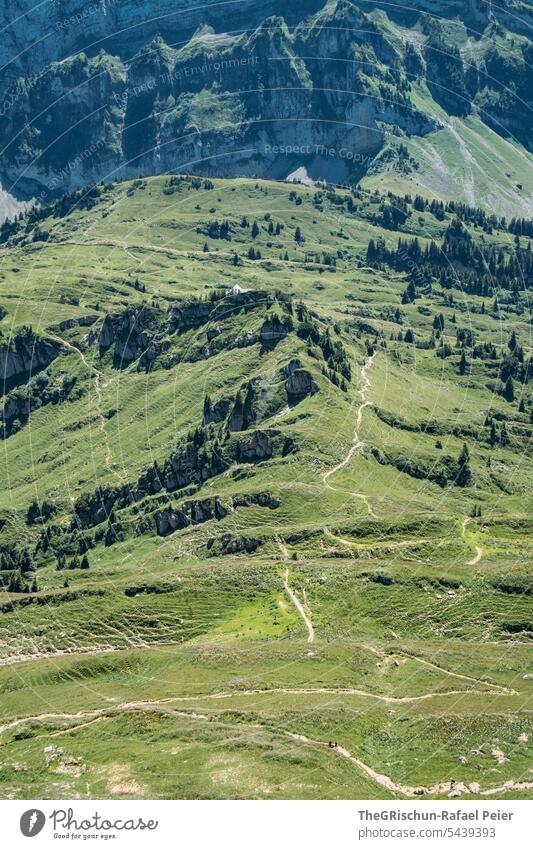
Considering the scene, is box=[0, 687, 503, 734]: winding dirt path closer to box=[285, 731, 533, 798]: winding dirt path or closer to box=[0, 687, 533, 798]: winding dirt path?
box=[0, 687, 533, 798]: winding dirt path

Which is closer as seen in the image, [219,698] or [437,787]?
[437,787]

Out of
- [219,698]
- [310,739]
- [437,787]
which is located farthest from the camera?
[219,698]

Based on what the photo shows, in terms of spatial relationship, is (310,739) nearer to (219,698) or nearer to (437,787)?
(437,787)

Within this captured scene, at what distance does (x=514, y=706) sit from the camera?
149625mm

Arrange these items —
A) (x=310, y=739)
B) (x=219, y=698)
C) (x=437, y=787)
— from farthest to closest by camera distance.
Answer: (x=219, y=698), (x=310, y=739), (x=437, y=787)

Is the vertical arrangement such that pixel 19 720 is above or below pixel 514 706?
above

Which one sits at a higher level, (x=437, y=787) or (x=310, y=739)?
(x=310, y=739)

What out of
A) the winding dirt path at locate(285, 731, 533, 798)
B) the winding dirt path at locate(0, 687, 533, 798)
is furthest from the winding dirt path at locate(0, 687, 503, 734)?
the winding dirt path at locate(285, 731, 533, 798)

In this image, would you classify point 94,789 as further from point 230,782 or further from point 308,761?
point 308,761

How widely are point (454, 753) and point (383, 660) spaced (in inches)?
1516

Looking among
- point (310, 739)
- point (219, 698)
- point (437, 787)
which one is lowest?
point (437, 787)

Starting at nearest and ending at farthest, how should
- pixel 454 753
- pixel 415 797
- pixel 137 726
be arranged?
pixel 415 797
pixel 454 753
pixel 137 726

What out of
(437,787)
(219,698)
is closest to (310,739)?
(437,787)
